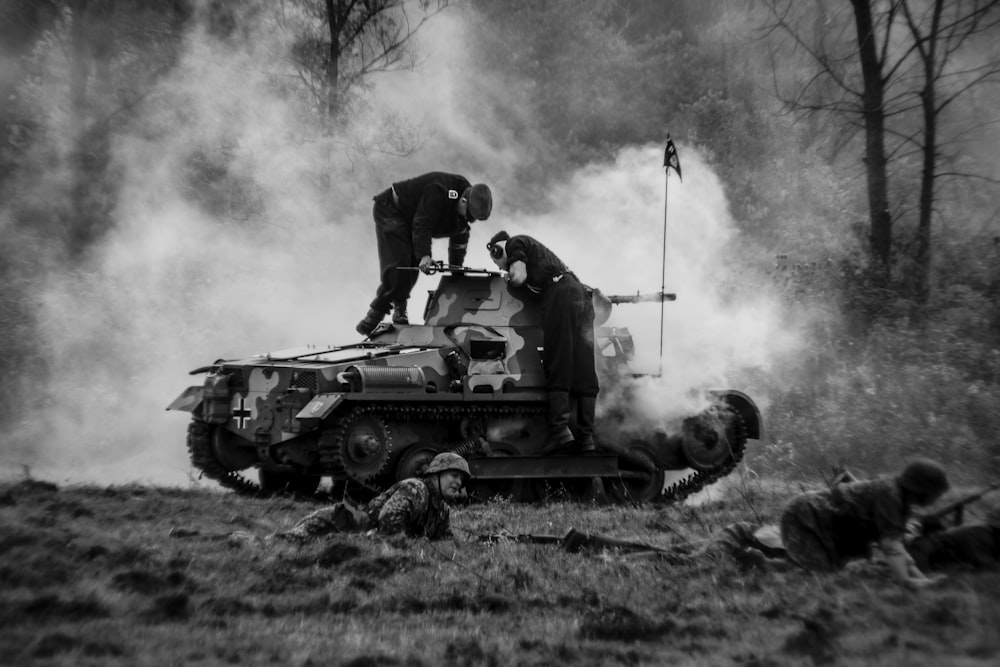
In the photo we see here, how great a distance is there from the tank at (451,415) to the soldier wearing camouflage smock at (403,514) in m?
1.97

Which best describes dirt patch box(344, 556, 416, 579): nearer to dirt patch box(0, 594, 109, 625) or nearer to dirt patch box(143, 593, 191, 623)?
dirt patch box(143, 593, 191, 623)

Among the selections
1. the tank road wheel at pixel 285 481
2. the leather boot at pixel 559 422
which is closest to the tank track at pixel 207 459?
the tank road wheel at pixel 285 481

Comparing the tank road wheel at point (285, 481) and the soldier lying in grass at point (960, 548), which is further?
the tank road wheel at point (285, 481)

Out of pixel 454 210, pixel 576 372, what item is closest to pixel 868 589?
pixel 576 372

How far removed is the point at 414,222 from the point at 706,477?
4.10 metres

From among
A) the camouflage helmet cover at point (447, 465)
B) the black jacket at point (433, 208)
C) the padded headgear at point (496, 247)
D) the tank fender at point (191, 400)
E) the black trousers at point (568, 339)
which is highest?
the black jacket at point (433, 208)

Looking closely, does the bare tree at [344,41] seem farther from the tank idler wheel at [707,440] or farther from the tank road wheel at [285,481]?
the tank idler wheel at [707,440]

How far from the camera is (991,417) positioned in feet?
41.4

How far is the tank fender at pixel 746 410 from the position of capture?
12406 mm

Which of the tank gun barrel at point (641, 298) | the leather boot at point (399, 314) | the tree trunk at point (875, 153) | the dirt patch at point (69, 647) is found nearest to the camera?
the dirt patch at point (69, 647)

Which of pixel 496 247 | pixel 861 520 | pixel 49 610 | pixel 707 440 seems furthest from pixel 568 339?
pixel 49 610

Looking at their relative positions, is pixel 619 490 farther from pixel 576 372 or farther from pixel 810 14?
pixel 810 14

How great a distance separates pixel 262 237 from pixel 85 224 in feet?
9.74

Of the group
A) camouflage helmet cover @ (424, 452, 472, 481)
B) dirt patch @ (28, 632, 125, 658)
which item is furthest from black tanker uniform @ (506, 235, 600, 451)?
dirt patch @ (28, 632, 125, 658)
